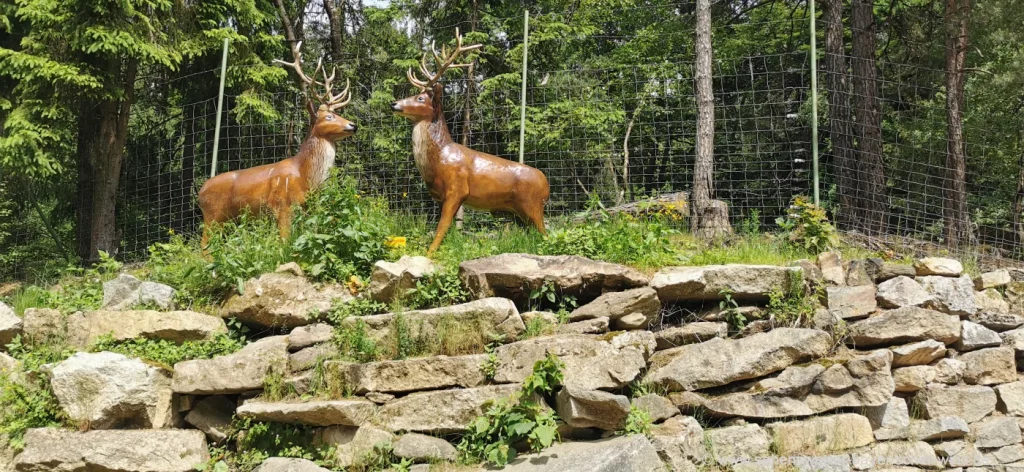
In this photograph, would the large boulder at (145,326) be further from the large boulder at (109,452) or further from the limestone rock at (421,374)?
the limestone rock at (421,374)

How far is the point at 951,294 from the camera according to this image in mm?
6336

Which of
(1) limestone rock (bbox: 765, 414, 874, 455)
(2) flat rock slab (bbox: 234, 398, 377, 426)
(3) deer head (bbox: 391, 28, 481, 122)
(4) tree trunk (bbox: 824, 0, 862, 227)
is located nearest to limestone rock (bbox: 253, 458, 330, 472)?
(2) flat rock slab (bbox: 234, 398, 377, 426)

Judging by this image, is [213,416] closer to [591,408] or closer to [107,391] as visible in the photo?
[107,391]

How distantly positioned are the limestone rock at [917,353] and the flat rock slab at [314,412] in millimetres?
4060

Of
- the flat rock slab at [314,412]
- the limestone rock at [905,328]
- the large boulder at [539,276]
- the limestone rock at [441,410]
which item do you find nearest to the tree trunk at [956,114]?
the limestone rock at [905,328]

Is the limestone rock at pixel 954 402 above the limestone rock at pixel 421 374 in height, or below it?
below

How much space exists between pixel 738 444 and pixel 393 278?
9.72 ft

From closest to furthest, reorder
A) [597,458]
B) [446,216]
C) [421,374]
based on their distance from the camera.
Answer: [597,458] < [421,374] < [446,216]

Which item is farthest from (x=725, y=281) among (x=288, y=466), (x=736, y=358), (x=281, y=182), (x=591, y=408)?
(x=281, y=182)

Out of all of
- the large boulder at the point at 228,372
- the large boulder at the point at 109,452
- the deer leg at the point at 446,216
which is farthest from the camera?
the deer leg at the point at 446,216

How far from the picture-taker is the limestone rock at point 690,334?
20.1 ft

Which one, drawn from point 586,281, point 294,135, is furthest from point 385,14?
point 586,281

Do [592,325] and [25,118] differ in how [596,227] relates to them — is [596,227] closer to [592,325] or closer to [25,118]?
[592,325]

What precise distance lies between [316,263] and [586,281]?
239 centimetres
